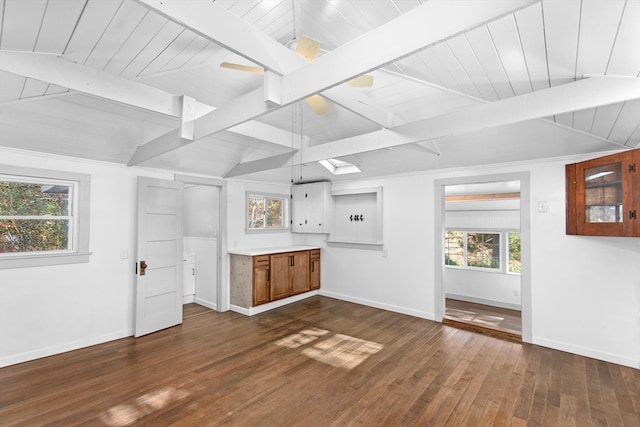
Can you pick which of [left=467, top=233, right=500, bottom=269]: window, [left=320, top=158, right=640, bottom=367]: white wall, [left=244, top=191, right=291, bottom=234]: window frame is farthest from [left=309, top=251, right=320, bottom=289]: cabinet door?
[left=467, top=233, right=500, bottom=269]: window

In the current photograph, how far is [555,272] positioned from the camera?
366 centimetres

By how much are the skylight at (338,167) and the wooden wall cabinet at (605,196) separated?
2.97 m

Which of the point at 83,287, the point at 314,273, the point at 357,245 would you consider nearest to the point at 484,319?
the point at 357,245

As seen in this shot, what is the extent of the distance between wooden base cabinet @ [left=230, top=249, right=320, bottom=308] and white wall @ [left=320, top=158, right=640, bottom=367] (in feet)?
5.50

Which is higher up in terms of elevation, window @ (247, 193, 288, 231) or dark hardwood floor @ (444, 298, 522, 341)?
window @ (247, 193, 288, 231)

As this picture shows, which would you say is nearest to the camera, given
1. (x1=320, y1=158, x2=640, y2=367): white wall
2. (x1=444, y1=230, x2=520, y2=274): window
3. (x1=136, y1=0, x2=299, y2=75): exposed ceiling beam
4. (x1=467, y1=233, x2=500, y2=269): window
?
(x1=136, y1=0, x2=299, y2=75): exposed ceiling beam

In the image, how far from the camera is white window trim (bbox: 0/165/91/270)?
316 cm

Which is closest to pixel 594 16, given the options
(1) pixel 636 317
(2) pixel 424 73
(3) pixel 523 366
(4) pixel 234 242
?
(2) pixel 424 73

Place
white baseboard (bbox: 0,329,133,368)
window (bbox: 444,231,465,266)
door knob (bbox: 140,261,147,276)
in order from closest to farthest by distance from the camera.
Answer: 1. white baseboard (bbox: 0,329,133,368)
2. door knob (bbox: 140,261,147,276)
3. window (bbox: 444,231,465,266)

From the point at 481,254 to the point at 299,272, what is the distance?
3867mm

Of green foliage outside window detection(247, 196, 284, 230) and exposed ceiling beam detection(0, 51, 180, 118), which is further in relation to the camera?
green foliage outside window detection(247, 196, 284, 230)

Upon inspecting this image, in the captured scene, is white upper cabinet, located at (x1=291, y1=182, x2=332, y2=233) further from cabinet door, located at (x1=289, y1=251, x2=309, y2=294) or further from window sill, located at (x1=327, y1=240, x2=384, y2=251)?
cabinet door, located at (x1=289, y1=251, x2=309, y2=294)

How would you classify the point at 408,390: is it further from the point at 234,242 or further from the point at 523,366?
the point at 234,242

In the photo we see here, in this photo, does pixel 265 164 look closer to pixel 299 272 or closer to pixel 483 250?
pixel 299 272
